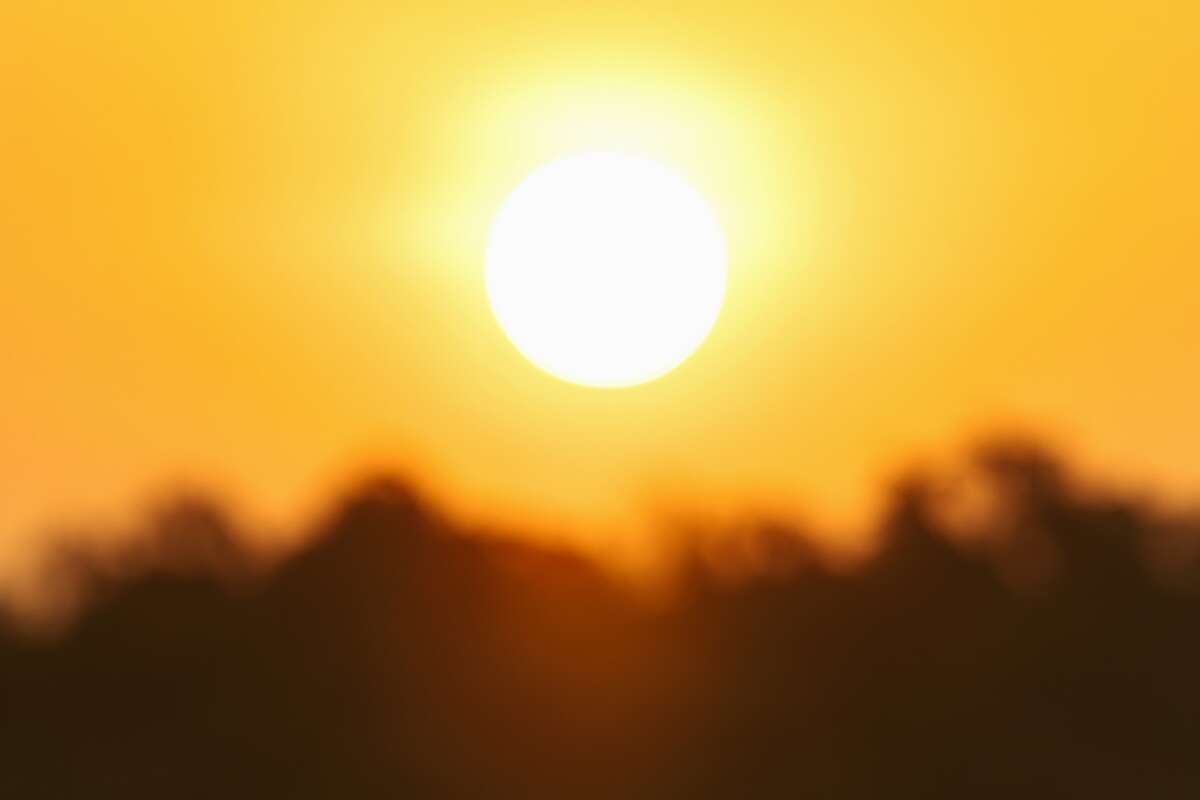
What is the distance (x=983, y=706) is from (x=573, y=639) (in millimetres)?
1063

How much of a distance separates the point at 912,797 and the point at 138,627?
1.99m

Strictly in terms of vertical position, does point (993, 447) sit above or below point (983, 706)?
above

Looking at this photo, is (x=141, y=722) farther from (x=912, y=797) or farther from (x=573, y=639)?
(x=912, y=797)

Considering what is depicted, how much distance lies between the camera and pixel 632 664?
685cm

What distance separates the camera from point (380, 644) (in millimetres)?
6758

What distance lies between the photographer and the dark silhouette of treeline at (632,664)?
660 centimetres

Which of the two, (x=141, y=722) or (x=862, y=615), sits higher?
(x=862, y=615)

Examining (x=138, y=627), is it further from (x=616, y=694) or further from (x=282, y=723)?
(x=616, y=694)

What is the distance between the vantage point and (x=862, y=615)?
6988mm

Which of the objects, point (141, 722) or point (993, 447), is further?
point (993, 447)

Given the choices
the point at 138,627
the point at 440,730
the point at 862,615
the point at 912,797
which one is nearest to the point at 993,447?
the point at 862,615

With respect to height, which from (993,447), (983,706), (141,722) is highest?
(993,447)

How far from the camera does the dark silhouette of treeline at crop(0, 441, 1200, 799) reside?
6602 millimetres

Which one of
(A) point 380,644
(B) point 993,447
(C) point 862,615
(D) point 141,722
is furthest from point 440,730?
(B) point 993,447
